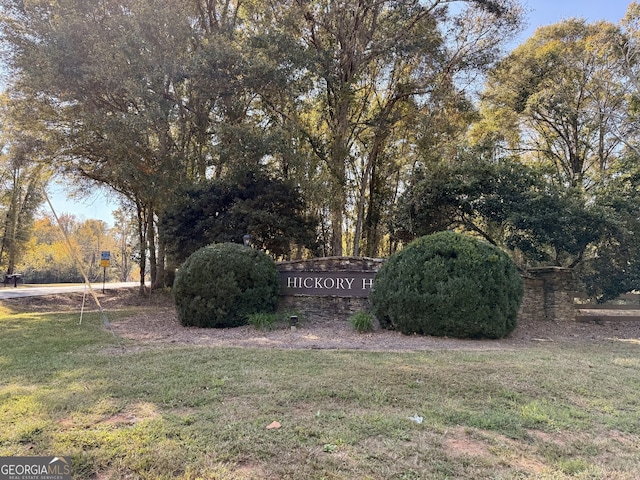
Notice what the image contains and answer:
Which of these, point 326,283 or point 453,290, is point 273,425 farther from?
point 326,283

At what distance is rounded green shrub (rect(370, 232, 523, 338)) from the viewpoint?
6844 millimetres

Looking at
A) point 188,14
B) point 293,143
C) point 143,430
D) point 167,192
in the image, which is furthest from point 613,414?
point 188,14

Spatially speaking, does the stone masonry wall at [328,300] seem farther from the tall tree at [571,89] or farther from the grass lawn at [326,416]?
the tall tree at [571,89]

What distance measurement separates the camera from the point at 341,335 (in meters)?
7.47

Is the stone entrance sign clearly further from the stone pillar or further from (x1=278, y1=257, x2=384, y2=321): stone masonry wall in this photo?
the stone pillar

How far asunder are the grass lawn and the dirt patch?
1.24 m

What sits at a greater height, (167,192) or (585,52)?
(585,52)

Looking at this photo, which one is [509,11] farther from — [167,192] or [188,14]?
[167,192]

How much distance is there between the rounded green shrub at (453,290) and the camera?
6.84 m

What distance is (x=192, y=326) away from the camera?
8555 millimetres

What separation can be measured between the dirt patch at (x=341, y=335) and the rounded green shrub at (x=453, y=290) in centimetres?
24

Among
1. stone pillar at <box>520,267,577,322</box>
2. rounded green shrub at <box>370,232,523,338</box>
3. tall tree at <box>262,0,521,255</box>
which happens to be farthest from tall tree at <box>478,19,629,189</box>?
rounded green shrub at <box>370,232,523,338</box>

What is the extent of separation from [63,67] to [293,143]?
6.15 m

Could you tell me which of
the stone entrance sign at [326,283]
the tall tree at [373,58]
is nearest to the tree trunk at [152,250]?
the tall tree at [373,58]
